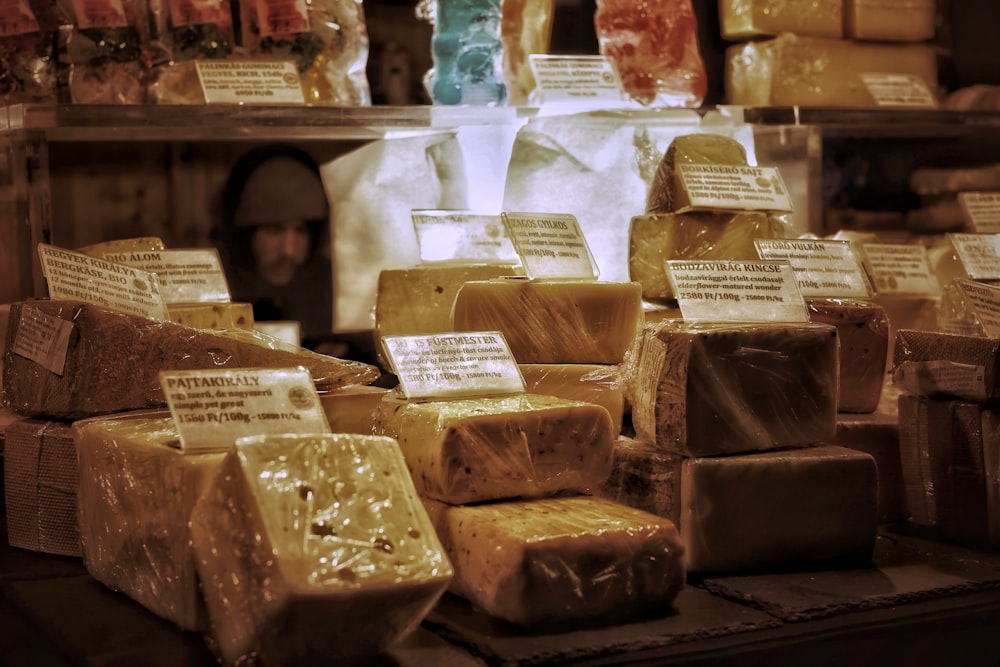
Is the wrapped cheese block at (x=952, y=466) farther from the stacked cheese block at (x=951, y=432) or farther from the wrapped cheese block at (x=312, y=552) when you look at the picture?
the wrapped cheese block at (x=312, y=552)

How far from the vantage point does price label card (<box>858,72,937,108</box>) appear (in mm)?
2961

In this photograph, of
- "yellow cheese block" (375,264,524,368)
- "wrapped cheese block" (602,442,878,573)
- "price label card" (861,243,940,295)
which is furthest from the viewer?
"price label card" (861,243,940,295)

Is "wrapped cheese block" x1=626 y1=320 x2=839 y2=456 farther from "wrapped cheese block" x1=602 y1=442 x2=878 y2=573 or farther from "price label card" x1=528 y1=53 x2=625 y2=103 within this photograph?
"price label card" x1=528 y1=53 x2=625 y2=103

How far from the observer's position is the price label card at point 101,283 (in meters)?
1.89

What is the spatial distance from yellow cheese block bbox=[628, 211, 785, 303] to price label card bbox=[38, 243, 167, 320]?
91cm

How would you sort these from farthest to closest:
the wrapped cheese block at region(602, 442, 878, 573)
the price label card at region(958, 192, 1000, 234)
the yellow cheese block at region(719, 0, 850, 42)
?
the yellow cheese block at region(719, 0, 850, 42) < the price label card at region(958, 192, 1000, 234) < the wrapped cheese block at region(602, 442, 878, 573)

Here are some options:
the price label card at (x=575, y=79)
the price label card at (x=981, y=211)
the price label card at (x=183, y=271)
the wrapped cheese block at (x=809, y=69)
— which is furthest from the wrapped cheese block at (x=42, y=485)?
the price label card at (x=981, y=211)

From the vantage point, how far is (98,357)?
1852 mm

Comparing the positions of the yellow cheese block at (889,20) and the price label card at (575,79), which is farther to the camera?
the yellow cheese block at (889,20)

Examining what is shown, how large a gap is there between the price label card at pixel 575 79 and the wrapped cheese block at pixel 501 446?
36.6 inches

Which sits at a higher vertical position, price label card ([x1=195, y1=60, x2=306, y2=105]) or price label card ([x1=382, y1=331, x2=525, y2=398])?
price label card ([x1=195, y1=60, x2=306, y2=105])

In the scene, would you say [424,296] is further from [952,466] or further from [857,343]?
[952,466]

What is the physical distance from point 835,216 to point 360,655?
2127 millimetres

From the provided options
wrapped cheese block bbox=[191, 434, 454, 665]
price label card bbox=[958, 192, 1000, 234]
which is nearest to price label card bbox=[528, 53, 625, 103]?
price label card bbox=[958, 192, 1000, 234]
